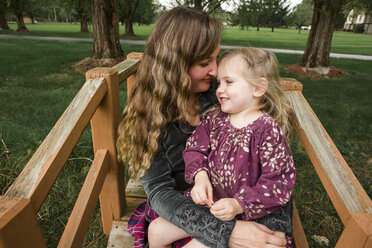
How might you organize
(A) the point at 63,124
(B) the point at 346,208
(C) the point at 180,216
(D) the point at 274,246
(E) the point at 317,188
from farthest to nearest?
(E) the point at 317,188
(C) the point at 180,216
(D) the point at 274,246
(A) the point at 63,124
(B) the point at 346,208

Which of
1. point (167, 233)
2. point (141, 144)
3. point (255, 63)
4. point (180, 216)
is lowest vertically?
point (167, 233)

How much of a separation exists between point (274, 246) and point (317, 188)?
2090mm

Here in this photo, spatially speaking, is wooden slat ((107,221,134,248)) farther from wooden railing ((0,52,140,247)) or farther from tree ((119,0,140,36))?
tree ((119,0,140,36))

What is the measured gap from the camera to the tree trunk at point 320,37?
7906 mm

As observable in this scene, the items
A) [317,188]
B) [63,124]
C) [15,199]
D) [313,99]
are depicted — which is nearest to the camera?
[15,199]

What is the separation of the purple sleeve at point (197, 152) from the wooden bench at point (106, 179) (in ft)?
1.65

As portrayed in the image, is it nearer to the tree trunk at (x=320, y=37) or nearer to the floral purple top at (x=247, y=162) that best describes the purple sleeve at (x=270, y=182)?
the floral purple top at (x=247, y=162)

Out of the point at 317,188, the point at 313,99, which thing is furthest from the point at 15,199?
the point at 313,99

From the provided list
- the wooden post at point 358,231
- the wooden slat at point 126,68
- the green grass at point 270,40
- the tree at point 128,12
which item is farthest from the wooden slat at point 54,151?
the tree at point 128,12

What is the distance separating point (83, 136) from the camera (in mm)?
3529

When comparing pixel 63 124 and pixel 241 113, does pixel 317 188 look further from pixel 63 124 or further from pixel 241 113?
pixel 63 124

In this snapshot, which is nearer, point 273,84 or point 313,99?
point 273,84

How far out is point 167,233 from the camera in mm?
1552

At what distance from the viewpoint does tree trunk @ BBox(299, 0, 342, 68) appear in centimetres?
791
